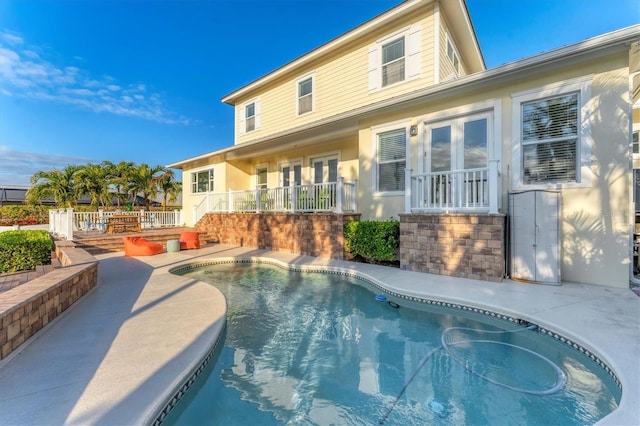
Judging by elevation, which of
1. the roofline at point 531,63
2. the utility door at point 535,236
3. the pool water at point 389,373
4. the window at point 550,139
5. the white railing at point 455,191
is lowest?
the pool water at point 389,373

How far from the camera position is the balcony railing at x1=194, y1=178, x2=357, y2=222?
31.7 ft

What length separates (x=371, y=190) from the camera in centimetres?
923

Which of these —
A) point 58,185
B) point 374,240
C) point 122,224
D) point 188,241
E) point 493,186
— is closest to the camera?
point 493,186

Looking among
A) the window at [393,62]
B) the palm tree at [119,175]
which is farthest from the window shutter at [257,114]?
the palm tree at [119,175]

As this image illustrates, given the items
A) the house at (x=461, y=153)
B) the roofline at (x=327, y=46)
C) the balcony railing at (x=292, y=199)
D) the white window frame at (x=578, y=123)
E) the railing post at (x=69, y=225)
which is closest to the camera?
the house at (x=461, y=153)

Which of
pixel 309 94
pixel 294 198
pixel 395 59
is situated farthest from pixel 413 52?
pixel 294 198

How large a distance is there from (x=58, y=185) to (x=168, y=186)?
7263 mm

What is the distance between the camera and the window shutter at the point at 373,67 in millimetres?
10469

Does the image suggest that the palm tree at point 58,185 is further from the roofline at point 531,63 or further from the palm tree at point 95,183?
the roofline at point 531,63

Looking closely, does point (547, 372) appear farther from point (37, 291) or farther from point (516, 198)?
point (37, 291)

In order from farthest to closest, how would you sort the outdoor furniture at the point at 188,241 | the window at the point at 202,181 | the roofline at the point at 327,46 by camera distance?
the window at the point at 202,181 → the outdoor furniture at the point at 188,241 → the roofline at the point at 327,46

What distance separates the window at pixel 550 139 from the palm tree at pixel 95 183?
26.1 metres

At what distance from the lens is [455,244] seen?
667 centimetres

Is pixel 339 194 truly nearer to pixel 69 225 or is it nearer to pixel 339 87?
pixel 339 87
